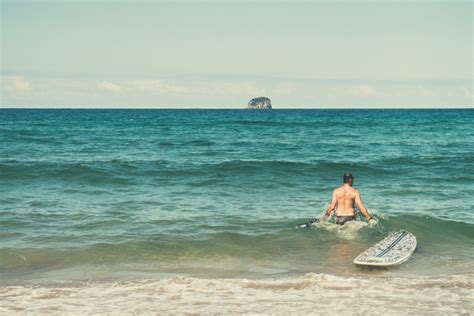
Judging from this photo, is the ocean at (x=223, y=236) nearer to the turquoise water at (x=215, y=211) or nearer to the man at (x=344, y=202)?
the turquoise water at (x=215, y=211)

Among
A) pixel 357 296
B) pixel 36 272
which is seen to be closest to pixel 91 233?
pixel 36 272

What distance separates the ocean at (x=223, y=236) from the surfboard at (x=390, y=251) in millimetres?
203

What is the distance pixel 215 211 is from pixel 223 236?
2761mm

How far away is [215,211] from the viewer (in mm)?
15414

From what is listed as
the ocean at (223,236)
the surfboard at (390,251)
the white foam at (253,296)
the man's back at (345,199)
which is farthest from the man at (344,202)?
the white foam at (253,296)

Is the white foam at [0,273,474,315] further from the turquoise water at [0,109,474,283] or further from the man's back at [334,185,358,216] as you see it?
the man's back at [334,185,358,216]

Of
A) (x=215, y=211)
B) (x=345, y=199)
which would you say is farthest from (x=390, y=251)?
(x=215, y=211)

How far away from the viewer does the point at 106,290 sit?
8820 millimetres

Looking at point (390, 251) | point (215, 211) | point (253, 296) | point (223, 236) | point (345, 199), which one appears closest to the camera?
point (253, 296)

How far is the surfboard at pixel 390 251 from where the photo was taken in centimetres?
1031

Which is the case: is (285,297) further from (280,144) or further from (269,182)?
(280,144)

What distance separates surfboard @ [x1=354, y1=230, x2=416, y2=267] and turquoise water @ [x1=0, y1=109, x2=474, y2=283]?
0.23 meters

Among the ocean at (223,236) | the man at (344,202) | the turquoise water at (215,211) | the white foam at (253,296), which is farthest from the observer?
the man at (344,202)

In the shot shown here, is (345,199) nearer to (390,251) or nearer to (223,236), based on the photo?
(390,251)
